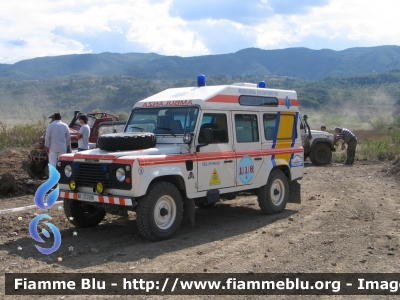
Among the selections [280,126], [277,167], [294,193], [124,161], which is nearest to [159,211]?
[124,161]

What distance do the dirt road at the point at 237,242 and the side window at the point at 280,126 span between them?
1.55 metres

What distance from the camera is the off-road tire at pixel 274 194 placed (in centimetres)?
890

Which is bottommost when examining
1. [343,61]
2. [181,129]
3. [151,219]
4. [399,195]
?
[399,195]

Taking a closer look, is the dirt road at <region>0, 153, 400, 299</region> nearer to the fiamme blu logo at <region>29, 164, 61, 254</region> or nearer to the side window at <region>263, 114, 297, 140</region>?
the fiamme blu logo at <region>29, 164, 61, 254</region>

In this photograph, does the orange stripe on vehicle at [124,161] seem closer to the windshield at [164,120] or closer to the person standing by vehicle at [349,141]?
the windshield at [164,120]

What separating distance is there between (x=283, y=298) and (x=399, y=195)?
750 cm

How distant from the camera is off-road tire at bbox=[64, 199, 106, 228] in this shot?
7.59 meters

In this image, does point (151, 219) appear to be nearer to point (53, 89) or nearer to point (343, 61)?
point (53, 89)

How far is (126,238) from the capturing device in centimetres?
716

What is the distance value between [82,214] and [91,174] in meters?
1.15

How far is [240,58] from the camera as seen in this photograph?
166250mm

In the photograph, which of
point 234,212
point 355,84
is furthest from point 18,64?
point 234,212

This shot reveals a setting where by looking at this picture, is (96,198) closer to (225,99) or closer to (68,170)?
(68,170)

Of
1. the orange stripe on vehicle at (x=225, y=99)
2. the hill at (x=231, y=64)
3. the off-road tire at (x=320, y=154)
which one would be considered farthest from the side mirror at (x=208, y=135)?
the hill at (x=231, y=64)
